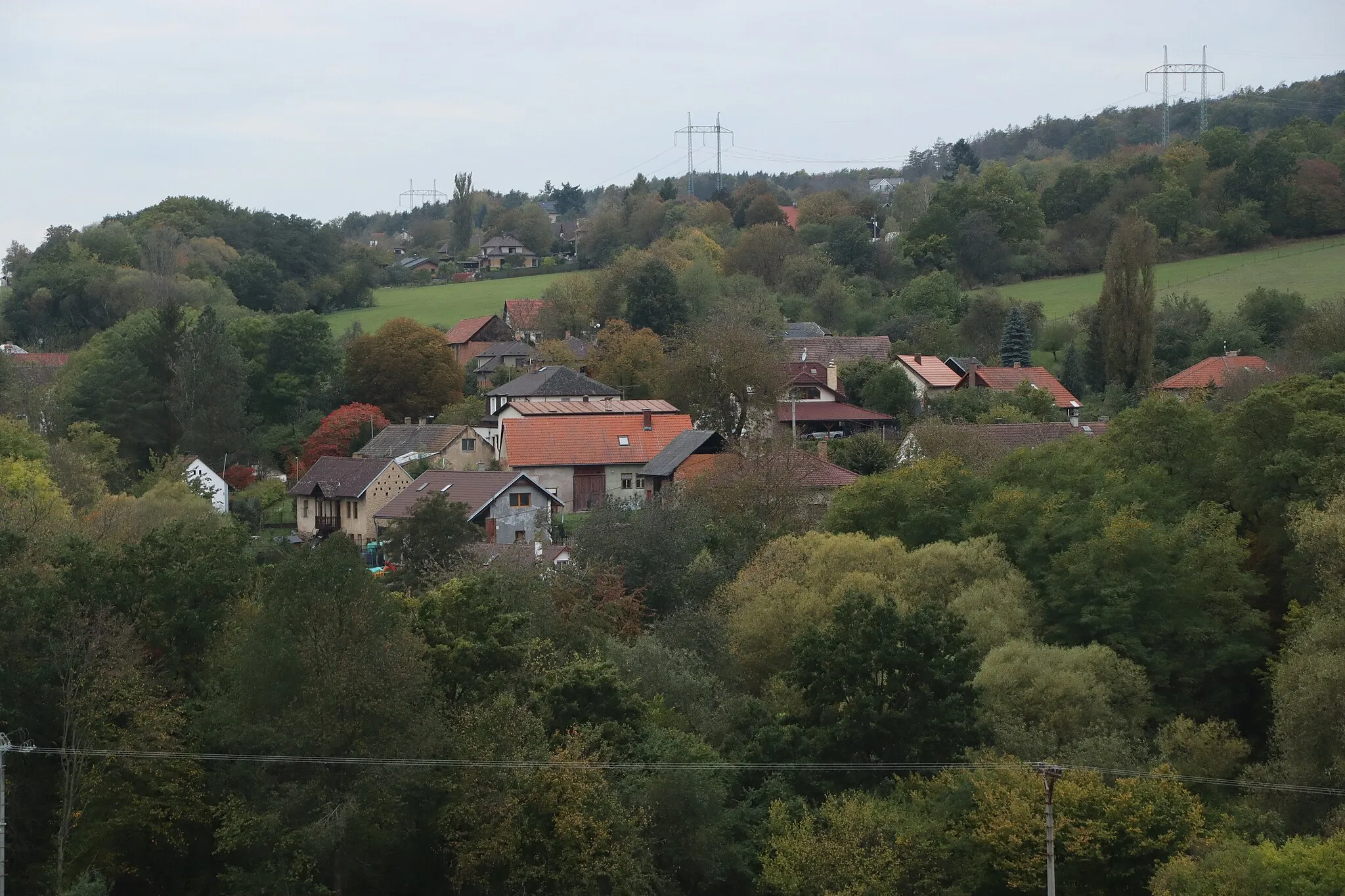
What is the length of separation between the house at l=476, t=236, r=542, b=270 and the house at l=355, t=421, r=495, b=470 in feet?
199

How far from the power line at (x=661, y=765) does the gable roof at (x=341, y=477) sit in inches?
1030

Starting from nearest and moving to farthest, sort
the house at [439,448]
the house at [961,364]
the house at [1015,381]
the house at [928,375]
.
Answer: the house at [439,448] < the house at [1015,381] < the house at [928,375] < the house at [961,364]

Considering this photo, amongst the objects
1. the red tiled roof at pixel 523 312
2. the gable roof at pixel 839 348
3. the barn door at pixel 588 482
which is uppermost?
the red tiled roof at pixel 523 312

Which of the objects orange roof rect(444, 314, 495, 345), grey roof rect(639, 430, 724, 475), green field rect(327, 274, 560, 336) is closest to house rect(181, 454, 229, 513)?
grey roof rect(639, 430, 724, 475)

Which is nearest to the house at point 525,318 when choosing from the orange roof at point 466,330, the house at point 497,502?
the orange roof at point 466,330

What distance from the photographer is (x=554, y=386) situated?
59375mm

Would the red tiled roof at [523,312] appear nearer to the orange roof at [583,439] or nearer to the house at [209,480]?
the orange roof at [583,439]

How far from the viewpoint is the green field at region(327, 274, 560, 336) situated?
89875mm

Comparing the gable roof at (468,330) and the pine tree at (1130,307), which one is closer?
the pine tree at (1130,307)

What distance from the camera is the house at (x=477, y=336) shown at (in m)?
77.8

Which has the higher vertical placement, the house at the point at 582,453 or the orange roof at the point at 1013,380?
the orange roof at the point at 1013,380

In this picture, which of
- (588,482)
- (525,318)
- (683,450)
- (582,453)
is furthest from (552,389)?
(525,318)

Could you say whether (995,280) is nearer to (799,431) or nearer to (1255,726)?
(799,431)

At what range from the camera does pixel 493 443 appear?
54.8 m
